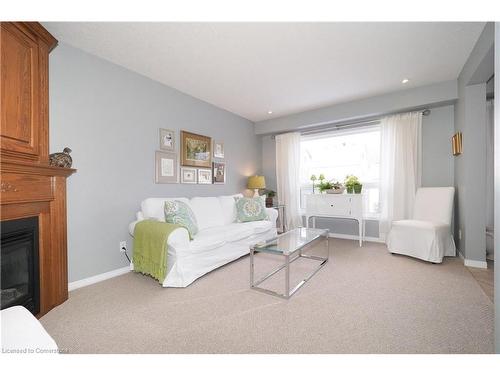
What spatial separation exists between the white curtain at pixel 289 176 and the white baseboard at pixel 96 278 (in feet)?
10.2

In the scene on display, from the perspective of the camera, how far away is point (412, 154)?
352cm

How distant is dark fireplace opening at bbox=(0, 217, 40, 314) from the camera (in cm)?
154

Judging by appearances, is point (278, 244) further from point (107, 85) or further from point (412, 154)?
point (412, 154)

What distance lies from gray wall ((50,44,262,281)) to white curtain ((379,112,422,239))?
337cm

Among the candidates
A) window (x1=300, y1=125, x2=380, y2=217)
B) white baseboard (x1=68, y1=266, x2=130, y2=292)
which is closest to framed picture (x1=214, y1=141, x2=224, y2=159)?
window (x1=300, y1=125, x2=380, y2=217)

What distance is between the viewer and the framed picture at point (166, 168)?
3037 mm

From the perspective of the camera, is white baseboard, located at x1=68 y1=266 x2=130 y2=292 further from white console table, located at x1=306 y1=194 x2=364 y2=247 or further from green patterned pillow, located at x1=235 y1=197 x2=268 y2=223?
white console table, located at x1=306 y1=194 x2=364 y2=247

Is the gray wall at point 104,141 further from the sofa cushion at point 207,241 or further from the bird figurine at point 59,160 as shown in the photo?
the sofa cushion at point 207,241

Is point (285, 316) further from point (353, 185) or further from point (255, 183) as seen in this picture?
point (255, 183)

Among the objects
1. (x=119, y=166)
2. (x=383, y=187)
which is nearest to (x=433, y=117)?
(x=383, y=187)

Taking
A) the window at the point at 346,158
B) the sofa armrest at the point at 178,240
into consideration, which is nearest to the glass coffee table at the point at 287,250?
the sofa armrest at the point at 178,240

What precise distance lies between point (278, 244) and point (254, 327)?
0.88 metres

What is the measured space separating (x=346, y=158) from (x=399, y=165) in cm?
89

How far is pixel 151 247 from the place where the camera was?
230 centimetres
